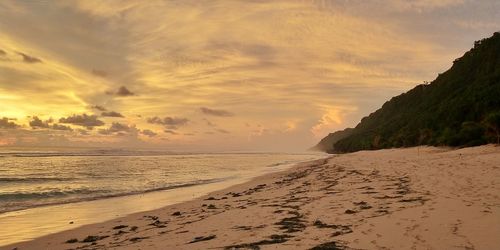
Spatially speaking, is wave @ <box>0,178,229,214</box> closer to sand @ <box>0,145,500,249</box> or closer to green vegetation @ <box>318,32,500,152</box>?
sand @ <box>0,145,500,249</box>

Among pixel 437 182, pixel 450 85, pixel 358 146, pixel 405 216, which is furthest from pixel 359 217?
pixel 358 146

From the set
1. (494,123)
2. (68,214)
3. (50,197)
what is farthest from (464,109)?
(68,214)

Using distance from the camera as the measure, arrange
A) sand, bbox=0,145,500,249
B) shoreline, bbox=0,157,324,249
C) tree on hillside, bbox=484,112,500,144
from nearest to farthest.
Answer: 1. sand, bbox=0,145,500,249
2. shoreline, bbox=0,157,324,249
3. tree on hillside, bbox=484,112,500,144

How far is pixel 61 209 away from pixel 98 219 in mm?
4791

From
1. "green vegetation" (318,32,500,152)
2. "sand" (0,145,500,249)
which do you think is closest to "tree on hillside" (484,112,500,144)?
"green vegetation" (318,32,500,152)

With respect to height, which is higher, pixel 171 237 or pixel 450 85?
pixel 450 85

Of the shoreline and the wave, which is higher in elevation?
the wave

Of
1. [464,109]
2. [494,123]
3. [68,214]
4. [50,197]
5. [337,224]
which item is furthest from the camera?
[464,109]

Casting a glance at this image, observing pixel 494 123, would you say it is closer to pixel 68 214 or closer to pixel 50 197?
pixel 68 214

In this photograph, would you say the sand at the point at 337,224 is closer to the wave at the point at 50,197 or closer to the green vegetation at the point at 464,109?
the wave at the point at 50,197

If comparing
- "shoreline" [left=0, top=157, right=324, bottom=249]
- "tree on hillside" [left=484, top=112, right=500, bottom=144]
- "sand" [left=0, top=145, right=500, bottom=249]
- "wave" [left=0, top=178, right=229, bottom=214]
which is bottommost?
"shoreline" [left=0, top=157, right=324, bottom=249]

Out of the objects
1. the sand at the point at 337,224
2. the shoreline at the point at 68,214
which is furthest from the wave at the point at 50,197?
the sand at the point at 337,224

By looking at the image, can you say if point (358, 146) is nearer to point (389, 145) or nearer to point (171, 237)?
point (389, 145)

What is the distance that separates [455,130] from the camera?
48.2 m
